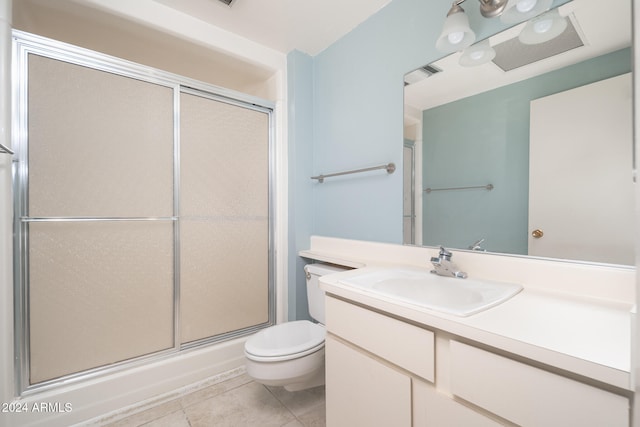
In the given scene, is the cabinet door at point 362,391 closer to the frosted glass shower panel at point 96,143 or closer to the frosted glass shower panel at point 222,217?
the frosted glass shower panel at point 222,217

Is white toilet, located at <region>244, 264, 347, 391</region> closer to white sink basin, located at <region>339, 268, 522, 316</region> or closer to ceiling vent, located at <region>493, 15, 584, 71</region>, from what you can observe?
white sink basin, located at <region>339, 268, 522, 316</region>

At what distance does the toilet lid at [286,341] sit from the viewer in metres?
1.33

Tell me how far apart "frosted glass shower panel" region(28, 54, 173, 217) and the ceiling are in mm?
558

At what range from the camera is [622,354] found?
54 cm

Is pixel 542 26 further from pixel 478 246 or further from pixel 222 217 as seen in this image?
pixel 222 217

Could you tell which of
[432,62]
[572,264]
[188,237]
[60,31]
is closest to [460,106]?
[432,62]

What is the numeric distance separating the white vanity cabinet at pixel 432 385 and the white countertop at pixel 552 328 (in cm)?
4

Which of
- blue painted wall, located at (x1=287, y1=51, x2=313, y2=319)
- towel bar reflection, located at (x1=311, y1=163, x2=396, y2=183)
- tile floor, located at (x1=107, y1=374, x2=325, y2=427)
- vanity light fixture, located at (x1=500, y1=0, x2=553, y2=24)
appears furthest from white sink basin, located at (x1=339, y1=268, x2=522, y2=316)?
vanity light fixture, located at (x1=500, y1=0, x2=553, y2=24)

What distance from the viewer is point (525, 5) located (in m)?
1.09

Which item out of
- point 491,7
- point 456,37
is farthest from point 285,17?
point 491,7

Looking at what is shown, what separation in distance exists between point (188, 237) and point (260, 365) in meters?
0.93

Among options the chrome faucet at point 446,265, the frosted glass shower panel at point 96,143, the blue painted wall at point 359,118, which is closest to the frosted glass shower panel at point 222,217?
the frosted glass shower panel at point 96,143

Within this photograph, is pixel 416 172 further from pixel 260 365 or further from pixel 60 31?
pixel 60 31

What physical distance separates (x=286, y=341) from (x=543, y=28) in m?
1.91
